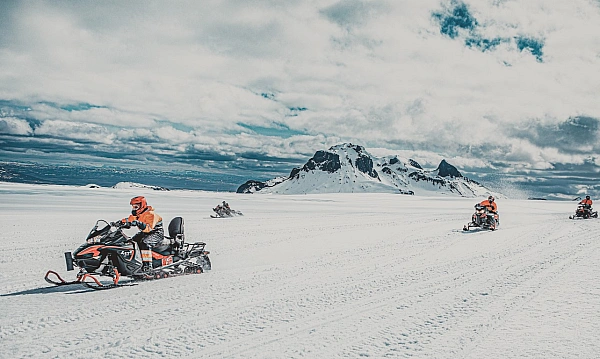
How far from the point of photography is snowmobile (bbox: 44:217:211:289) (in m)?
6.97

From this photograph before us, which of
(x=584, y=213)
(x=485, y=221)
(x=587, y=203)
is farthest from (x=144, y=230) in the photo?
(x=587, y=203)

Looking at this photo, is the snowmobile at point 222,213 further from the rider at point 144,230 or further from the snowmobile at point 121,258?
the rider at point 144,230

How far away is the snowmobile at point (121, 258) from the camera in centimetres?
697

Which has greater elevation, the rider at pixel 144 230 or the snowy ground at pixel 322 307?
the rider at pixel 144 230

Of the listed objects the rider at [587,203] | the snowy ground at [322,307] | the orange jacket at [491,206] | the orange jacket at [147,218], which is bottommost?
the snowy ground at [322,307]

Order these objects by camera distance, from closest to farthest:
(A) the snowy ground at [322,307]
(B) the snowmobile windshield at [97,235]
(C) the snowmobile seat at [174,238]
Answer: (A) the snowy ground at [322,307] < (B) the snowmobile windshield at [97,235] < (C) the snowmobile seat at [174,238]

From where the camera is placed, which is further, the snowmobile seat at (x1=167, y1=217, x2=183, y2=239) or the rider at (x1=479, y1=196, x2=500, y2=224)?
the rider at (x1=479, y1=196, x2=500, y2=224)

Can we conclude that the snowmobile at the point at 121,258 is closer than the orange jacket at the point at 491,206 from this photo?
Yes

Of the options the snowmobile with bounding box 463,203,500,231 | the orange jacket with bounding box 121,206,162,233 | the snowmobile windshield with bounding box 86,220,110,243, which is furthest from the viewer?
the snowmobile with bounding box 463,203,500,231

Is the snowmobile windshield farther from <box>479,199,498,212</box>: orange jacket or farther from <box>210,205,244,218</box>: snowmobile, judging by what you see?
<box>479,199,498,212</box>: orange jacket

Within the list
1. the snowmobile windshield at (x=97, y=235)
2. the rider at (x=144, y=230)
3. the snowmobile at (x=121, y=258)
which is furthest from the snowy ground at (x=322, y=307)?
the snowmobile windshield at (x=97, y=235)

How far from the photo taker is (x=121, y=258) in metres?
7.40

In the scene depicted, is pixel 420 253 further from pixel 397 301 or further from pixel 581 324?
pixel 581 324

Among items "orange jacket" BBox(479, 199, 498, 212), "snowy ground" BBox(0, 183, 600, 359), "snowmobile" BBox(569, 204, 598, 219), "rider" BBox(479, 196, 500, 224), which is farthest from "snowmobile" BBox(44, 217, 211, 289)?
"snowmobile" BBox(569, 204, 598, 219)
